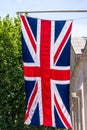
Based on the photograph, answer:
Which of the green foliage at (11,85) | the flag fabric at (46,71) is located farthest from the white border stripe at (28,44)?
the green foliage at (11,85)

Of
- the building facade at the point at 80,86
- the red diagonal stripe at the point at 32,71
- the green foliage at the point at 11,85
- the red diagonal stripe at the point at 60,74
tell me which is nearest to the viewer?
the red diagonal stripe at the point at 60,74

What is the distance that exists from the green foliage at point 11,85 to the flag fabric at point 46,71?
2052 cm

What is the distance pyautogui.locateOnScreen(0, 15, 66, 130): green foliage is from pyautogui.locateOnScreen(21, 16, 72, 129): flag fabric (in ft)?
67.3

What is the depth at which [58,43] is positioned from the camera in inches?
692

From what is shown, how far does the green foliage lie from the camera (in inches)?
1521

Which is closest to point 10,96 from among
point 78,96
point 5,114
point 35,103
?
point 5,114

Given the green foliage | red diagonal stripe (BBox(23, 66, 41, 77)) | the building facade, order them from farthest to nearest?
the green foliage < the building facade < red diagonal stripe (BBox(23, 66, 41, 77))

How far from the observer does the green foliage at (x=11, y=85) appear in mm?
38625

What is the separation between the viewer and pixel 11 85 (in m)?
39.4

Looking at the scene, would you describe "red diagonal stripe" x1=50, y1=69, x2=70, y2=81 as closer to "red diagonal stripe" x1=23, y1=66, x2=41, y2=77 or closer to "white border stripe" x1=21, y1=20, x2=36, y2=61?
"red diagonal stripe" x1=23, y1=66, x2=41, y2=77

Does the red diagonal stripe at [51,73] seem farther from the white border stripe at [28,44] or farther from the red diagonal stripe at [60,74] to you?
the white border stripe at [28,44]

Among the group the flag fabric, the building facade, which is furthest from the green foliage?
the flag fabric

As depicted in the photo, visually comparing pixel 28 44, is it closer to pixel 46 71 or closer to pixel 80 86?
pixel 46 71

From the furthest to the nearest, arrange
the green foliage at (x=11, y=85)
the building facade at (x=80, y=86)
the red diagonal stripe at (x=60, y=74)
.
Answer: the green foliage at (x=11, y=85) → the building facade at (x=80, y=86) → the red diagonal stripe at (x=60, y=74)
